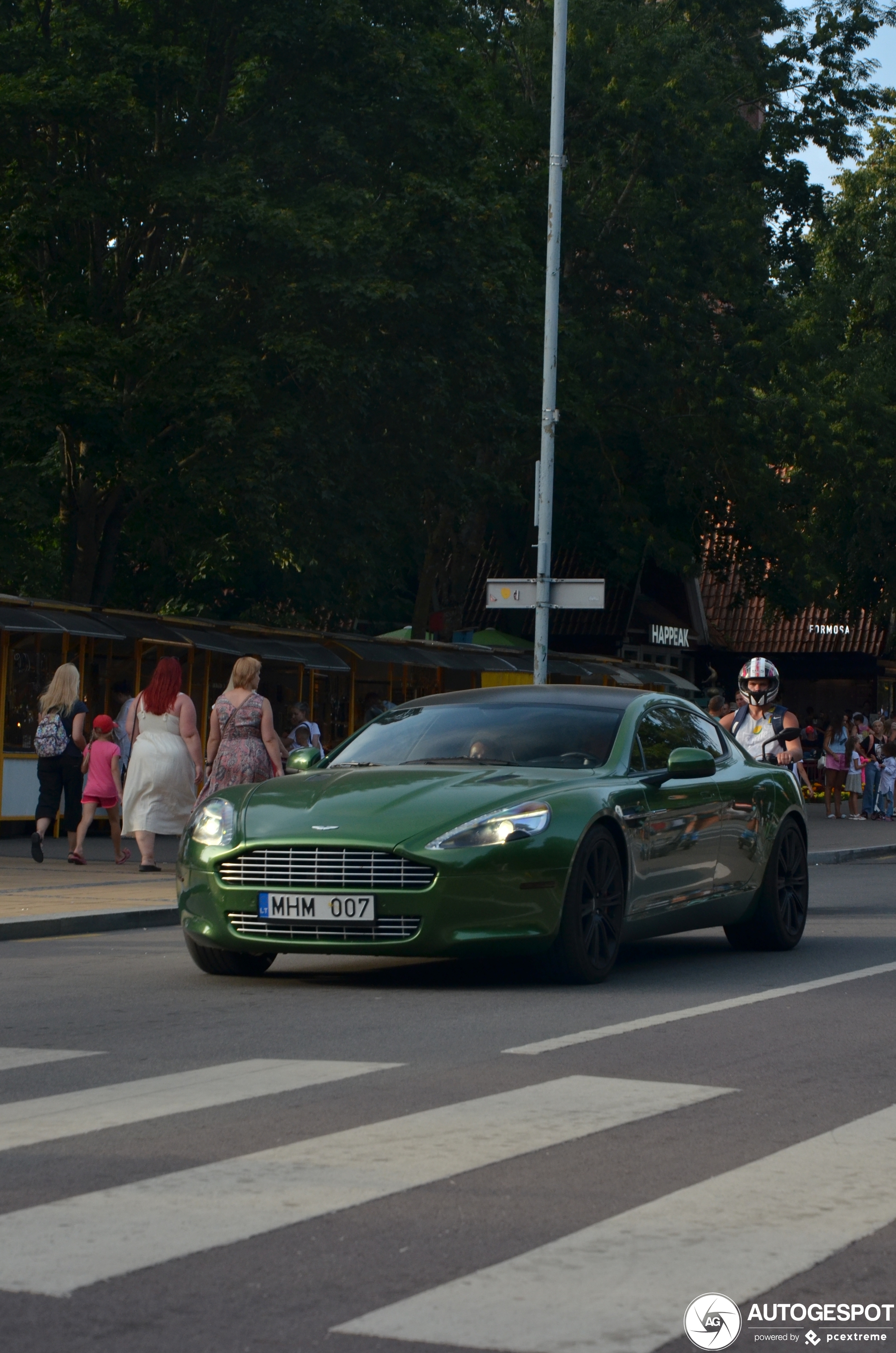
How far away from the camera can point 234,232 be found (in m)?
24.4

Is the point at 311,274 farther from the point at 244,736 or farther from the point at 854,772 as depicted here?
the point at 854,772

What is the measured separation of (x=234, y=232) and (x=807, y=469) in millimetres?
19622

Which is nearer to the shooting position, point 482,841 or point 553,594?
point 482,841

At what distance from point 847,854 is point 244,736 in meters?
11.7

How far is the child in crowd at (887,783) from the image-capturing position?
37.6m

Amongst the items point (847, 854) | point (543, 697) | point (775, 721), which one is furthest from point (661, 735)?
point (847, 854)

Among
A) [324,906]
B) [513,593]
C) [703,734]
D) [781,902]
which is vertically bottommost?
[781,902]

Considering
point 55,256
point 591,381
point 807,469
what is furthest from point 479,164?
point 807,469

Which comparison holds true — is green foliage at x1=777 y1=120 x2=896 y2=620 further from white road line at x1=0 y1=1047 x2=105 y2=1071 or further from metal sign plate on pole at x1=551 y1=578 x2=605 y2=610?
white road line at x1=0 y1=1047 x2=105 y2=1071

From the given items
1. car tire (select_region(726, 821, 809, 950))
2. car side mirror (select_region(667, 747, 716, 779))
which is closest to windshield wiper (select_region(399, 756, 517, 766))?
car side mirror (select_region(667, 747, 716, 779))

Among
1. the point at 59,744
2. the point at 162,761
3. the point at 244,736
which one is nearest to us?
the point at 244,736

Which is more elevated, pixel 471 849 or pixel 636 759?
pixel 636 759

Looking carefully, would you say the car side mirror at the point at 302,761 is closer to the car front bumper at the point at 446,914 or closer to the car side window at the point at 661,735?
the car front bumper at the point at 446,914

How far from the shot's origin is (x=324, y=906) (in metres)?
9.24
